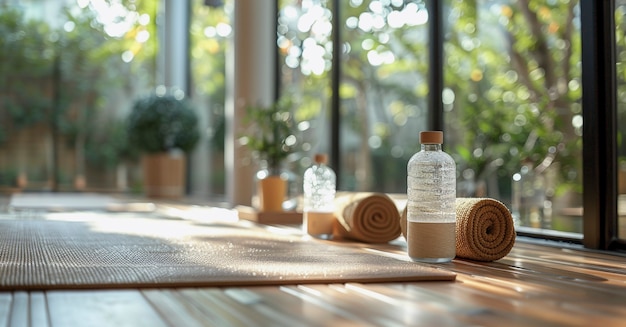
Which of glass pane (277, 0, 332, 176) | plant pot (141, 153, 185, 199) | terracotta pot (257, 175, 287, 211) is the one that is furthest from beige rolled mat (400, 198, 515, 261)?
plant pot (141, 153, 185, 199)

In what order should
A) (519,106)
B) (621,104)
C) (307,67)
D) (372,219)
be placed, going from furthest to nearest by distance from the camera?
(307,67), (519,106), (372,219), (621,104)

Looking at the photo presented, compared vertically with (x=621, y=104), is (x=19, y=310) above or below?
below

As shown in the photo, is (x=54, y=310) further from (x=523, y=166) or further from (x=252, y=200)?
(x=252, y=200)

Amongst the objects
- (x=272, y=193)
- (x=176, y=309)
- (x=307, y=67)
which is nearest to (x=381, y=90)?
(x=272, y=193)

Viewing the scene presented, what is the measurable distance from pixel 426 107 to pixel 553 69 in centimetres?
69

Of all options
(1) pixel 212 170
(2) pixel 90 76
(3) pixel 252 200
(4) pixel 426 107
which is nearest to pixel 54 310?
(4) pixel 426 107

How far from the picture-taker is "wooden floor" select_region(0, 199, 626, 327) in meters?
1.34

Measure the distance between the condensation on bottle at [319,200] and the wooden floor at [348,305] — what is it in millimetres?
1139

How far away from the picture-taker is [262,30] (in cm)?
548

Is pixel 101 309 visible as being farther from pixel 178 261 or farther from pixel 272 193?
pixel 272 193

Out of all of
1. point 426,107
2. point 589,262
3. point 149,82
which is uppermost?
point 149,82

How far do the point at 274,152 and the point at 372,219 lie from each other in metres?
1.35

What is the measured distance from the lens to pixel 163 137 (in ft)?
23.9

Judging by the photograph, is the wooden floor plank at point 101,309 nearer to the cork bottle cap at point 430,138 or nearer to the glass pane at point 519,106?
the cork bottle cap at point 430,138
